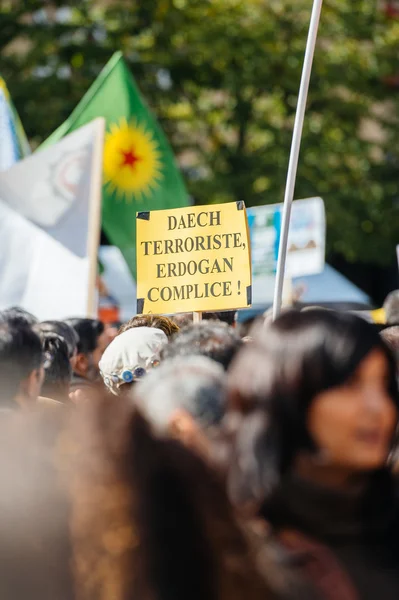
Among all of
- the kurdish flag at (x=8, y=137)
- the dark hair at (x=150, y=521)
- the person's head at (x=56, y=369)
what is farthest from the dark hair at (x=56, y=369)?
the kurdish flag at (x=8, y=137)

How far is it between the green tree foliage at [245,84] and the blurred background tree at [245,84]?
0.02 metres

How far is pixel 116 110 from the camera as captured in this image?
934 cm

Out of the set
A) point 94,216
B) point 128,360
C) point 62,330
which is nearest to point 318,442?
point 128,360

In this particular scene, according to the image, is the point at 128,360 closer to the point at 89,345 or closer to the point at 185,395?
the point at 185,395

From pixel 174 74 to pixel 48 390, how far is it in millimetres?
11482

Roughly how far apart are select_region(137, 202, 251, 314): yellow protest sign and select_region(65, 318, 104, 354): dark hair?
2.98 feet

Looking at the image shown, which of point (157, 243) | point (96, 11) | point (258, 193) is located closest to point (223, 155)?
point (258, 193)

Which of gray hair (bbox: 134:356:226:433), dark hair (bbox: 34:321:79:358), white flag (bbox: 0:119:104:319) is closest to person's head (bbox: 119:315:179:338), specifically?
dark hair (bbox: 34:321:79:358)

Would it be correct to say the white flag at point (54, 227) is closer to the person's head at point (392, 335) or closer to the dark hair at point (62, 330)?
the dark hair at point (62, 330)

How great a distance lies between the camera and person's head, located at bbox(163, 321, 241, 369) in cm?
277

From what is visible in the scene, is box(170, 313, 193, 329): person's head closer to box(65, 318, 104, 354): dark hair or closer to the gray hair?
box(65, 318, 104, 354): dark hair

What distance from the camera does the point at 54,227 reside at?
7.72m

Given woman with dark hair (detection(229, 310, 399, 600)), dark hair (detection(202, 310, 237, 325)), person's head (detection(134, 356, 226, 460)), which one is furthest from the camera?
dark hair (detection(202, 310, 237, 325))

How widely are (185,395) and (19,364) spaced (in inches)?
31.2
